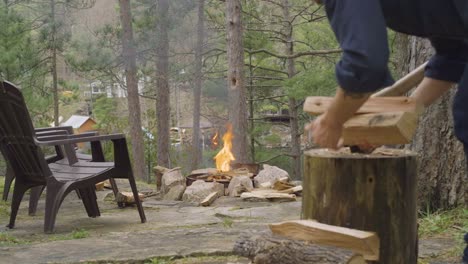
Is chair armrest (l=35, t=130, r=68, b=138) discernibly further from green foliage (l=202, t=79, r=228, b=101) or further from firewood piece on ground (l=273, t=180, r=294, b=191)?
green foliage (l=202, t=79, r=228, b=101)

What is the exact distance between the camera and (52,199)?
4.12 meters

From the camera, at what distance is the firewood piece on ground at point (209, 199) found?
5.81m

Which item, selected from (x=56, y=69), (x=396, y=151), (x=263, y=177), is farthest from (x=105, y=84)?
(x=396, y=151)

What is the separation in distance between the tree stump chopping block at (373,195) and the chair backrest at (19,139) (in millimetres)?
2517

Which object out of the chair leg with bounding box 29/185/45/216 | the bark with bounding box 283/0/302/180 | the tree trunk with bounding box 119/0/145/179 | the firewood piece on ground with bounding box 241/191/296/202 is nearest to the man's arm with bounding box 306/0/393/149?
the chair leg with bounding box 29/185/45/216

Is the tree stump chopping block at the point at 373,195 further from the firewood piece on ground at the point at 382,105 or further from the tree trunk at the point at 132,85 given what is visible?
the tree trunk at the point at 132,85

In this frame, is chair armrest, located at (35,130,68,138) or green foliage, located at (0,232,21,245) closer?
green foliage, located at (0,232,21,245)

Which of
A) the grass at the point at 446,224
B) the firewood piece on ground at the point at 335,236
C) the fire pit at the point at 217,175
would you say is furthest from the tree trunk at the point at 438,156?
the fire pit at the point at 217,175

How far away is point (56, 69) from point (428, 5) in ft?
53.4

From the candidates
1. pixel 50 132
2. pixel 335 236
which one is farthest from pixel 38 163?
pixel 335 236

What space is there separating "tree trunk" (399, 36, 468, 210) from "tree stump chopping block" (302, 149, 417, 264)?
1.44m

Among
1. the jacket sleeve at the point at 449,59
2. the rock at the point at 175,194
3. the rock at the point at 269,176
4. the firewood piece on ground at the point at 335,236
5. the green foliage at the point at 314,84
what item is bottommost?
the rock at the point at 175,194

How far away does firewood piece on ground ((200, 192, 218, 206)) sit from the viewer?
581 cm

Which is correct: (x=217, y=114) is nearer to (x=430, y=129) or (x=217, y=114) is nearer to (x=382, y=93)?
(x=430, y=129)
